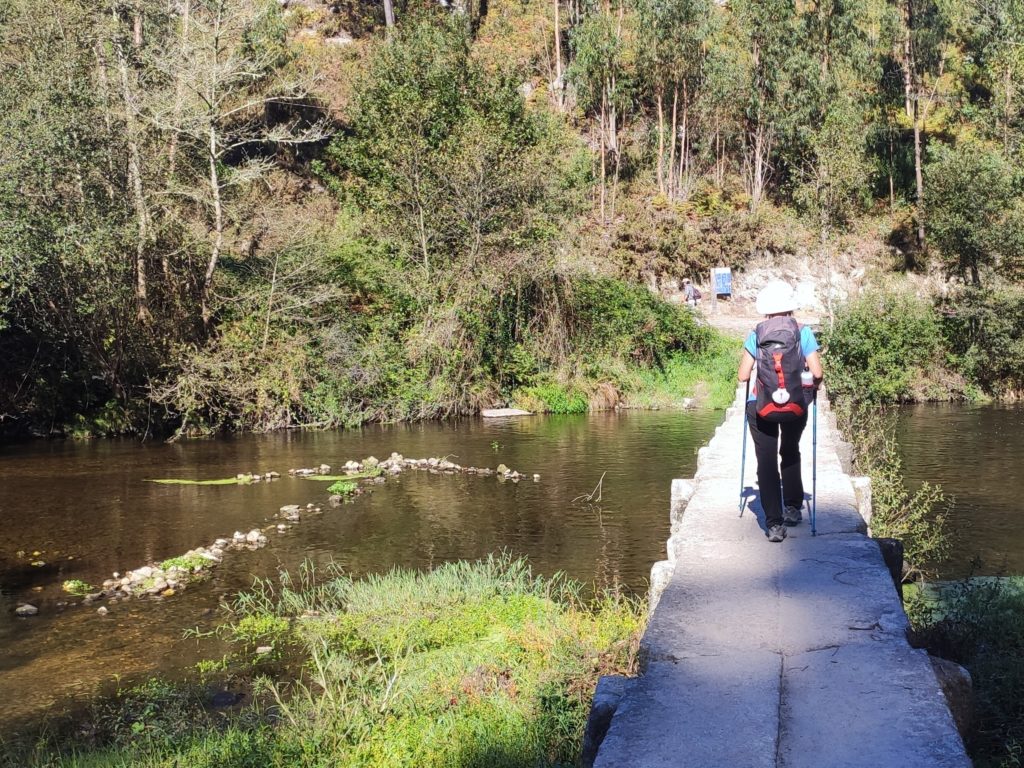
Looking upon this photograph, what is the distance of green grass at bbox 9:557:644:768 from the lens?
17.2 ft

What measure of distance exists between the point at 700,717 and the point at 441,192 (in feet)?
79.8

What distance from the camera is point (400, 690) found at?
5945 mm

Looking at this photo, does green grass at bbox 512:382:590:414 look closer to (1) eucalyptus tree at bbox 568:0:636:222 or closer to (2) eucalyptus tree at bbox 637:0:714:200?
(1) eucalyptus tree at bbox 568:0:636:222

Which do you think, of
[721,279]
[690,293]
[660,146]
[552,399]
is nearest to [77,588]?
[552,399]

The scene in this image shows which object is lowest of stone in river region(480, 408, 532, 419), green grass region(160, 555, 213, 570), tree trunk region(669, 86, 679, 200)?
green grass region(160, 555, 213, 570)

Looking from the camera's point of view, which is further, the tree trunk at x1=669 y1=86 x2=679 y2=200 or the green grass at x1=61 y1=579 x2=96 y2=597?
the tree trunk at x1=669 y1=86 x2=679 y2=200

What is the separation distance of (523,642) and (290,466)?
11118 millimetres

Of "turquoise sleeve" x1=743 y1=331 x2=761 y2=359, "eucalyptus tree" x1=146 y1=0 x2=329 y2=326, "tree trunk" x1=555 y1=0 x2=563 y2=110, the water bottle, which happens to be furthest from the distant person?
the water bottle

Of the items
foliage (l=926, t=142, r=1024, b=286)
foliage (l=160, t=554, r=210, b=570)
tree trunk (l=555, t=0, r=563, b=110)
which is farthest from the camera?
tree trunk (l=555, t=0, r=563, b=110)

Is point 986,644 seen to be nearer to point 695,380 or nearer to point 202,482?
point 202,482

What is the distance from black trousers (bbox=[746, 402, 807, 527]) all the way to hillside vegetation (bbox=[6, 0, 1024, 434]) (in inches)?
612

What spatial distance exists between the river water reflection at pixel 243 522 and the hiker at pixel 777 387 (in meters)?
3.32

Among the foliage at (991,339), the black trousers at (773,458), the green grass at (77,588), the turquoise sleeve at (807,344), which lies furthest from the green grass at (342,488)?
the foliage at (991,339)

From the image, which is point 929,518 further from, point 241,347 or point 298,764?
point 241,347
